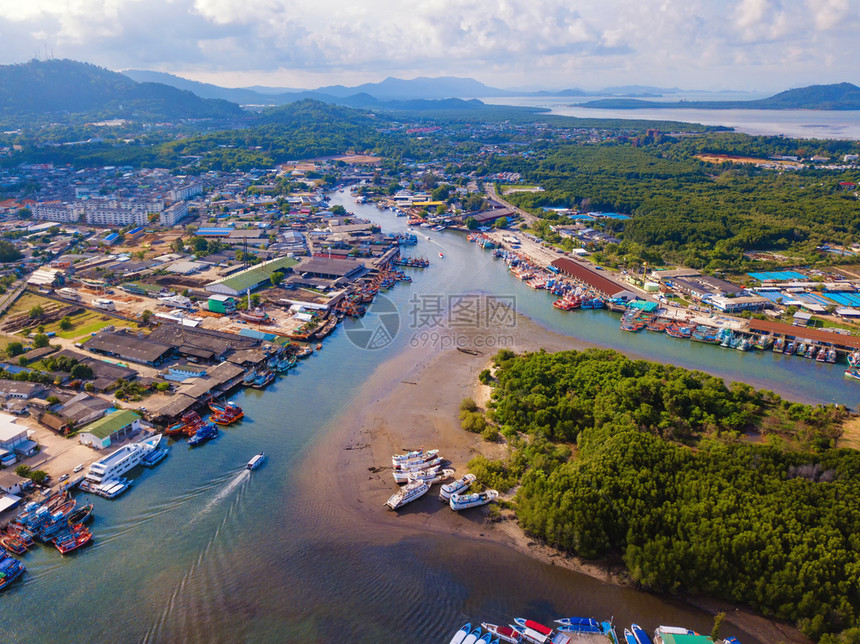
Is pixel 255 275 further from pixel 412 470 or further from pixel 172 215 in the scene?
pixel 412 470

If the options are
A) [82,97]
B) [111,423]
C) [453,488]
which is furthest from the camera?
[82,97]

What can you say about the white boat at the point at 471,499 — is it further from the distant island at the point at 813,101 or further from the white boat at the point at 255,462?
the distant island at the point at 813,101

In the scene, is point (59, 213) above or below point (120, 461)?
above

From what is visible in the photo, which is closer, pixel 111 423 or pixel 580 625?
pixel 580 625

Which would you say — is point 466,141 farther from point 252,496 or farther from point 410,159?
point 252,496

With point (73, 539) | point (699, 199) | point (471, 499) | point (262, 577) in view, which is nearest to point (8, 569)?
point (73, 539)

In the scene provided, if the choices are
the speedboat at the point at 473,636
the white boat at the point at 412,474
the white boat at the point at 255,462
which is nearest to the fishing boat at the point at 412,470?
the white boat at the point at 412,474

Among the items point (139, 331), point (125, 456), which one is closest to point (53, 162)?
point (139, 331)
